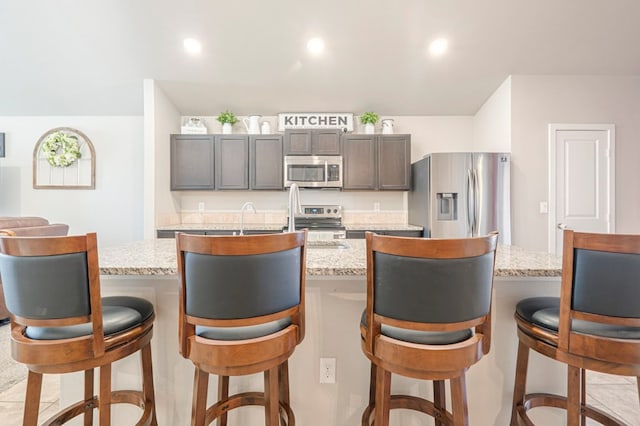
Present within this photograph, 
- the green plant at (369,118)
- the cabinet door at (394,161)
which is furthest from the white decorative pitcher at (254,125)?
the cabinet door at (394,161)

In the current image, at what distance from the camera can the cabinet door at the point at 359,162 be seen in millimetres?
3854

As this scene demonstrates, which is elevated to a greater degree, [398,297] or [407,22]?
[407,22]

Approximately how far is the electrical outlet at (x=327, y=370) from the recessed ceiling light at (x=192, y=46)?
3.32 meters

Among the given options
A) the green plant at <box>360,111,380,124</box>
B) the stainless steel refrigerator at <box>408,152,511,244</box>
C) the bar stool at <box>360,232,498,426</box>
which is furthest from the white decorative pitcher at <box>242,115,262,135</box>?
the bar stool at <box>360,232,498,426</box>

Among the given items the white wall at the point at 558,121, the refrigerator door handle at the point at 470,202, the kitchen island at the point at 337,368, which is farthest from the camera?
the white wall at the point at 558,121

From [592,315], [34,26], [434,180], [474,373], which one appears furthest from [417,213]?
[34,26]

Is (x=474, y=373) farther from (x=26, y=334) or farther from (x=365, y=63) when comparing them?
(x=365, y=63)

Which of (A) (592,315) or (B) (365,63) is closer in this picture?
(A) (592,315)

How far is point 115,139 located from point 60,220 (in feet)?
4.66

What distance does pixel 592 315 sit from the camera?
3.31 ft

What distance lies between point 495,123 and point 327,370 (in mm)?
3658

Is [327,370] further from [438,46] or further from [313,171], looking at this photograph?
[438,46]

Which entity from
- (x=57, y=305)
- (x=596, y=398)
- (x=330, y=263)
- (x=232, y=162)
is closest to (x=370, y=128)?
(x=232, y=162)

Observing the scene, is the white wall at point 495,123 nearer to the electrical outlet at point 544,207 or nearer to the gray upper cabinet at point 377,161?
the electrical outlet at point 544,207
